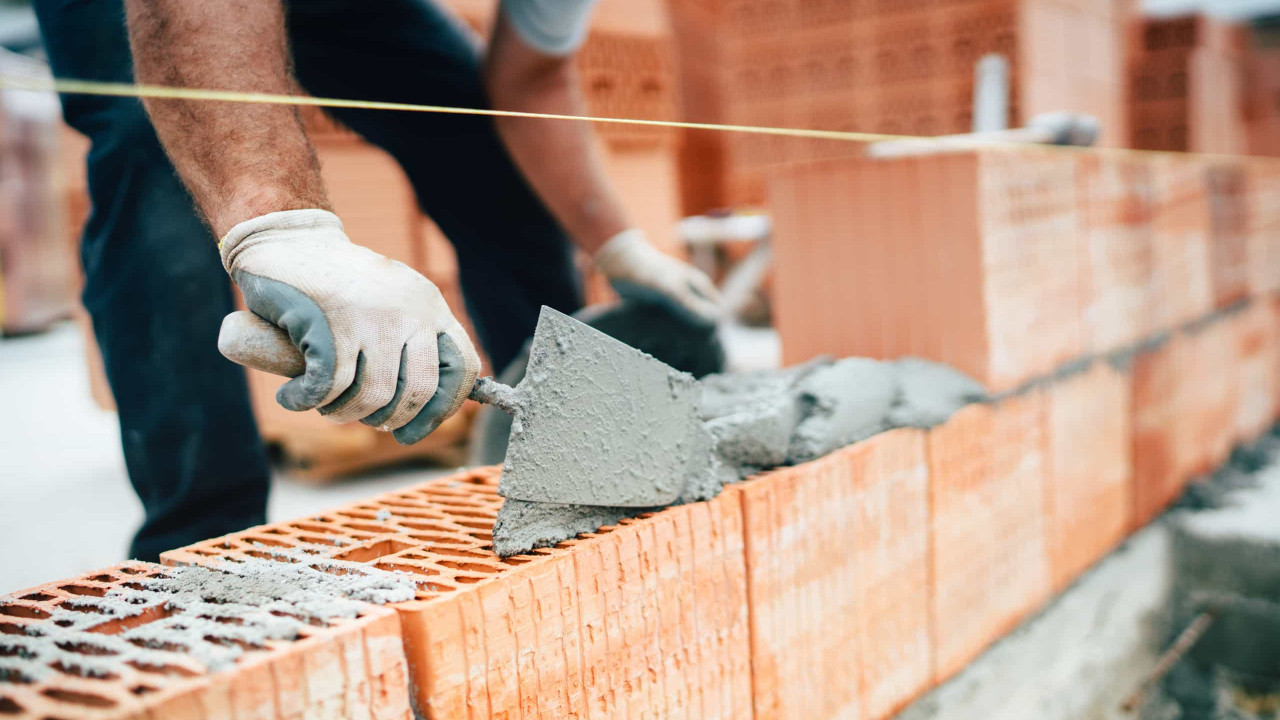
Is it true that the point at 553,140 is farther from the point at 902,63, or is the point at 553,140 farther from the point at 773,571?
the point at 902,63

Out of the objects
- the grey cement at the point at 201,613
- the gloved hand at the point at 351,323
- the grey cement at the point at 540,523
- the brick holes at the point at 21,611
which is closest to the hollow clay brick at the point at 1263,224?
the grey cement at the point at 540,523

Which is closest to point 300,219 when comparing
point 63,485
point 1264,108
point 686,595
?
point 686,595

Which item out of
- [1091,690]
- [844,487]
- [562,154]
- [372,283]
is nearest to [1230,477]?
Answer: [1091,690]

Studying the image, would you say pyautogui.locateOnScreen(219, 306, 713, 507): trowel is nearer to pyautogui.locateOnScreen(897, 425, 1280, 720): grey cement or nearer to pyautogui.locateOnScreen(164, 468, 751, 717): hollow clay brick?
pyautogui.locateOnScreen(164, 468, 751, 717): hollow clay brick

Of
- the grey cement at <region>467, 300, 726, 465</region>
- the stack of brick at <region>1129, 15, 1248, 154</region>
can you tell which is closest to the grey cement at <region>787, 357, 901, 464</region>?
the grey cement at <region>467, 300, 726, 465</region>

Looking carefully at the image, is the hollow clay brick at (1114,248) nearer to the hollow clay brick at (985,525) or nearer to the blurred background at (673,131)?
the hollow clay brick at (985,525)

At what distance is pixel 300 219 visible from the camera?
104cm

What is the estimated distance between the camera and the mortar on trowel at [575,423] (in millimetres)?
1026

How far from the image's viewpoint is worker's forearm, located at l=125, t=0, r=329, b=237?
1054 mm

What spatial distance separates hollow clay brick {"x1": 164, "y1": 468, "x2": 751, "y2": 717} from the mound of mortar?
0.10ft

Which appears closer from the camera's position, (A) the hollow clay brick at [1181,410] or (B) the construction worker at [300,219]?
(B) the construction worker at [300,219]

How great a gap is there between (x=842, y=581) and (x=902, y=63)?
3545 millimetres

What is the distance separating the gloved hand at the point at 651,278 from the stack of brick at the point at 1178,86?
13.7ft

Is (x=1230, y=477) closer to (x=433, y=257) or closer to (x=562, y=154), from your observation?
(x=562, y=154)
